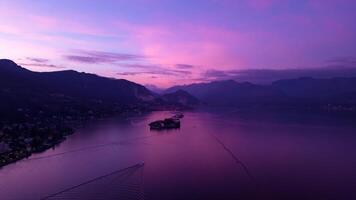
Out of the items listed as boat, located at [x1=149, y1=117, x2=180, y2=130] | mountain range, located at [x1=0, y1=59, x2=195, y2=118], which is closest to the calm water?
boat, located at [x1=149, y1=117, x2=180, y2=130]

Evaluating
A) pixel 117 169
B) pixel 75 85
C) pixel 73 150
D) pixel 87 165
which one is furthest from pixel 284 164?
pixel 75 85

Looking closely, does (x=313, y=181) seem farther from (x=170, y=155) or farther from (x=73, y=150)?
(x=73, y=150)

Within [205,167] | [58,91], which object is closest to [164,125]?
[205,167]

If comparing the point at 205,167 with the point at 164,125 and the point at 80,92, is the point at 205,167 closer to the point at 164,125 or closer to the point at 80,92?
the point at 164,125

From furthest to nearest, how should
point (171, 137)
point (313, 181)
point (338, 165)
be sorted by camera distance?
point (171, 137) < point (338, 165) < point (313, 181)

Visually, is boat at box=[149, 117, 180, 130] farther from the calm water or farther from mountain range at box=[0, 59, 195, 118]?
mountain range at box=[0, 59, 195, 118]

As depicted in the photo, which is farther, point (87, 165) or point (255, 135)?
point (255, 135)

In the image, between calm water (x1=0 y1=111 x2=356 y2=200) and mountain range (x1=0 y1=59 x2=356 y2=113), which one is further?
mountain range (x1=0 y1=59 x2=356 y2=113)

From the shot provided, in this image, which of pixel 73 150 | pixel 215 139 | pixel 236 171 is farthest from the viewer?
pixel 215 139

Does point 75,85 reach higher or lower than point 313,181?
higher
